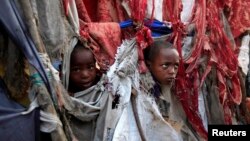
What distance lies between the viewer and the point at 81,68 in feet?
11.0

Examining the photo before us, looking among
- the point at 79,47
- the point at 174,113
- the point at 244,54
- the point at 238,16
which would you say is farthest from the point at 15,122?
the point at 238,16

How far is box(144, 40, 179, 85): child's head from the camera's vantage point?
11.6ft

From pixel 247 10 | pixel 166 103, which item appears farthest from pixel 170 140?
pixel 247 10

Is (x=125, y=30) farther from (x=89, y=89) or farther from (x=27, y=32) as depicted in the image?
(x=27, y=32)

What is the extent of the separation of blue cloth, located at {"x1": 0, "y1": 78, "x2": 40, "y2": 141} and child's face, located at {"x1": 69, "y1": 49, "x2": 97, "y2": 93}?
59 cm

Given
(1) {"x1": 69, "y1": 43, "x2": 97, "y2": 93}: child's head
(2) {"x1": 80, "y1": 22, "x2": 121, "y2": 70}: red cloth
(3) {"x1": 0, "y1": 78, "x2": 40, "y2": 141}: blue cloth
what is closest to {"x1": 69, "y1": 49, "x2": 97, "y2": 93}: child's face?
(1) {"x1": 69, "y1": 43, "x2": 97, "y2": 93}: child's head

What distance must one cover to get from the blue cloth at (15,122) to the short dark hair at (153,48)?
1.12 metres

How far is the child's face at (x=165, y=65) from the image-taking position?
354 cm

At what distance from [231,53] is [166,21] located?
63 centimetres

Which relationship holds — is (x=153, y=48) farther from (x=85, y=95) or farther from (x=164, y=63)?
(x=85, y=95)

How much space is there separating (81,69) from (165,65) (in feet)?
2.08

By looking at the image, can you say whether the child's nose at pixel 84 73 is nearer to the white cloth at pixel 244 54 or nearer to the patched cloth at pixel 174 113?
the patched cloth at pixel 174 113

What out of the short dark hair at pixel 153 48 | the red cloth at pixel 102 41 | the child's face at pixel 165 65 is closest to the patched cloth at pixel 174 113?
the child's face at pixel 165 65

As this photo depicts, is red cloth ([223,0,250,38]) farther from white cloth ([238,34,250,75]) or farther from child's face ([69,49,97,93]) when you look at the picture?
child's face ([69,49,97,93])
